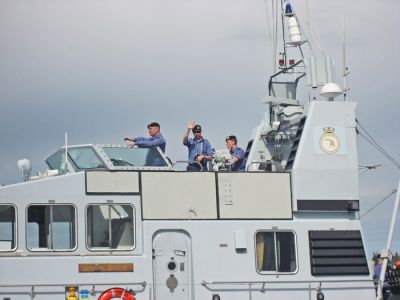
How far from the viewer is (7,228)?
54.2 ft

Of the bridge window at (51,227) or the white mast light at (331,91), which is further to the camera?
the white mast light at (331,91)

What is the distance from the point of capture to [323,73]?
64.3ft

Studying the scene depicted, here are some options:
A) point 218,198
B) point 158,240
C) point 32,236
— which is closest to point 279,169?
point 218,198

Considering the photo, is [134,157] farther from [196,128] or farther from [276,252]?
[276,252]

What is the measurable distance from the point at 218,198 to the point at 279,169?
68.6 inches

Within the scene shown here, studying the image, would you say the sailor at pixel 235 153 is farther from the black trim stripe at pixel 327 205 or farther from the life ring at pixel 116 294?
the life ring at pixel 116 294

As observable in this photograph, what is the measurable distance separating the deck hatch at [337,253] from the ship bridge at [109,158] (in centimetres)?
318

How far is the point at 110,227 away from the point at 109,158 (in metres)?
1.39

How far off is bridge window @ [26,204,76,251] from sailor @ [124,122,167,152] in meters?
1.99

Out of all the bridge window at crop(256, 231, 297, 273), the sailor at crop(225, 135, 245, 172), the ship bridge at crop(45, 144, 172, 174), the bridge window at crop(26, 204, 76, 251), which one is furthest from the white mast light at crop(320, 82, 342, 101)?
the bridge window at crop(26, 204, 76, 251)

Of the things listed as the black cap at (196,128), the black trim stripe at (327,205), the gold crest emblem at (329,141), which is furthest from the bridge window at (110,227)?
the gold crest emblem at (329,141)

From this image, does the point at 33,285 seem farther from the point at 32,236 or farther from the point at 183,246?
the point at 183,246

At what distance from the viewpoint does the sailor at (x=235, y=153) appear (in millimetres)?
18984

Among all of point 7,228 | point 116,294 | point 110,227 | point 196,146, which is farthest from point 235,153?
point 7,228
